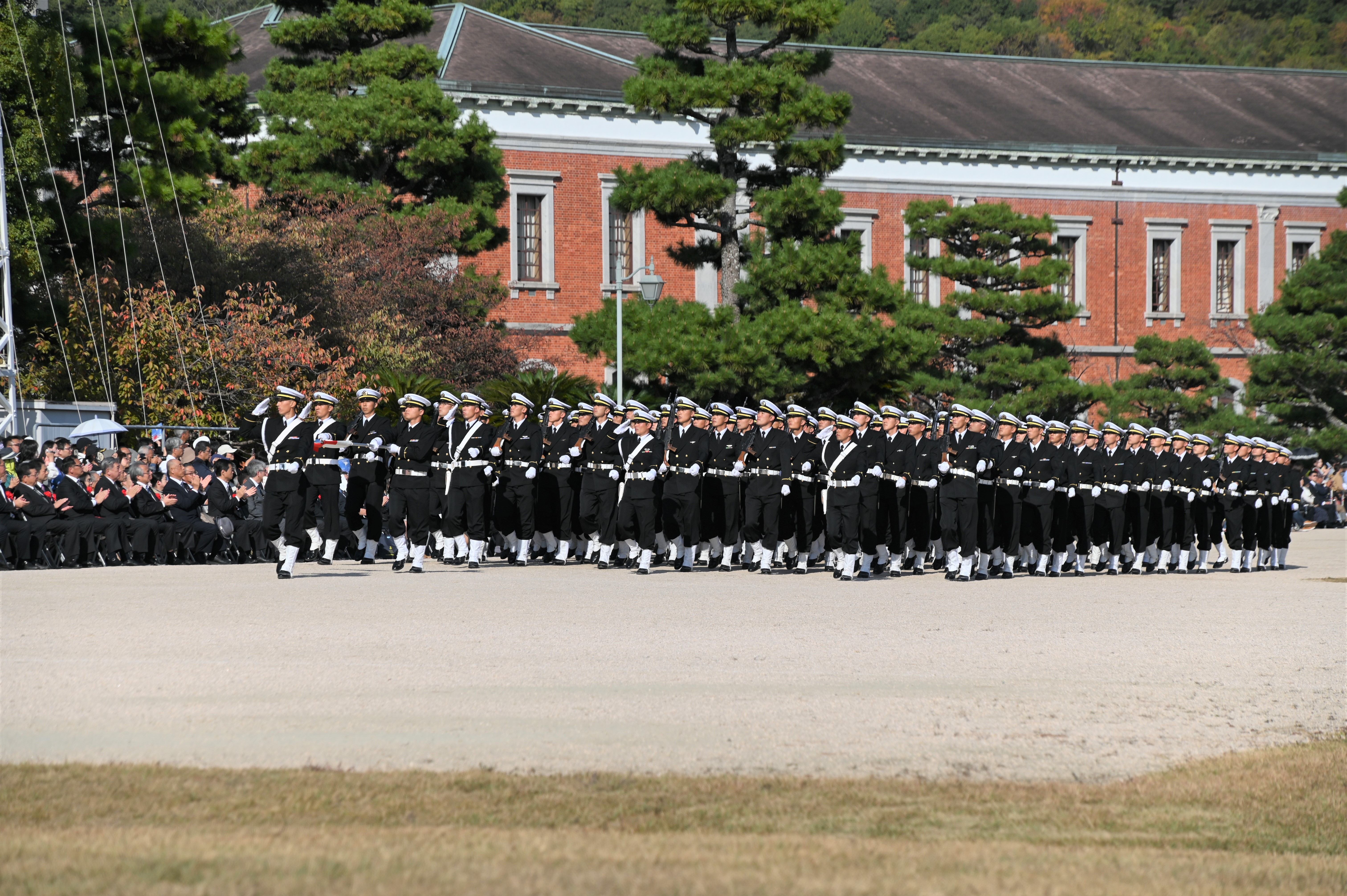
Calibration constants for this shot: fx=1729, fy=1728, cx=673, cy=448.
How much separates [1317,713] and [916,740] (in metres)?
2.67

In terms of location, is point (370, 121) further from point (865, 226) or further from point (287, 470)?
point (287, 470)

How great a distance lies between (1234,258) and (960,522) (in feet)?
138

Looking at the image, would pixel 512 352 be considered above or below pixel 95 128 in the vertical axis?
below

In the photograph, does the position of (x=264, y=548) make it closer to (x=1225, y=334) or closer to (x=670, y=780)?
(x=670, y=780)

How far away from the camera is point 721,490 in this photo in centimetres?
2102

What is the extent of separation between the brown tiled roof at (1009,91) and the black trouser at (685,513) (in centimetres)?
3003

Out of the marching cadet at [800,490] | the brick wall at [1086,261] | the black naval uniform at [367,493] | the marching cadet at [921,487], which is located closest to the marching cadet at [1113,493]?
the marching cadet at [921,487]

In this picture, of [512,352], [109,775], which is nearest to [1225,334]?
[512,352]

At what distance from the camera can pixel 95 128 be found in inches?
1302

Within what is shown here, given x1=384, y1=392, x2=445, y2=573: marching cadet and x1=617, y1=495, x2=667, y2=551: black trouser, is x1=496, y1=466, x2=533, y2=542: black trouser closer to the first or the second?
x1=617, y1=495, x2=667, y2=551: black trouser

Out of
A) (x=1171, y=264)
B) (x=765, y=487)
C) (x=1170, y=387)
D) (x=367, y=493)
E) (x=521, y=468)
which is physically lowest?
(x=367, y=493)

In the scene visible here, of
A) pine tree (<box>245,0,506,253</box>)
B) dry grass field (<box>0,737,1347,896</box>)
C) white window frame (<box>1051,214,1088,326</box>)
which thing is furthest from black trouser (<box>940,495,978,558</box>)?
white window frame (<box>1051,214,1088,326</box>)

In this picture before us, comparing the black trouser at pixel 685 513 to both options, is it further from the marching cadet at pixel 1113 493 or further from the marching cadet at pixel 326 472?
the marching cadet at pixel 1113 493

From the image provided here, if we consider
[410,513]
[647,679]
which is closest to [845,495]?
[410,513]
